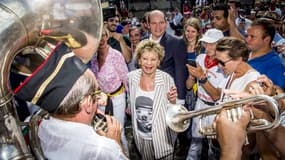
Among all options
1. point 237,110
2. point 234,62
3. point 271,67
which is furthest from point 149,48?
point 237,110

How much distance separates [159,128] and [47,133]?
156 cm

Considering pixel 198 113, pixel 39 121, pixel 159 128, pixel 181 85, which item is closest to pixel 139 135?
pixel 159 128

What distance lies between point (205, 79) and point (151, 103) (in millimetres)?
646

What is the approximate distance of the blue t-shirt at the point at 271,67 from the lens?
9.20ft

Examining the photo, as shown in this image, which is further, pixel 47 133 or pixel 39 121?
pixel 39 121

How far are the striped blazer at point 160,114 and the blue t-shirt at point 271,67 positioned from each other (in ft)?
3.04

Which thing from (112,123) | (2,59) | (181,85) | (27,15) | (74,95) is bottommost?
(181,85)

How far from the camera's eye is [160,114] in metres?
2.83

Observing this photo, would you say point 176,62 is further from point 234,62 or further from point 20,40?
point 20,40

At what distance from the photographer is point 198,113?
185cm

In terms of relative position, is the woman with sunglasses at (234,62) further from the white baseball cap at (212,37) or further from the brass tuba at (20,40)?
the brass tuba at (20,40)

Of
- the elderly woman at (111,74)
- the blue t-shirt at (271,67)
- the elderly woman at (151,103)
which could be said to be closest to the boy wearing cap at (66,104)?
the elderly woman at (151,103)

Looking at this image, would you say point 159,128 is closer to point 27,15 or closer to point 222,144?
point 222,144

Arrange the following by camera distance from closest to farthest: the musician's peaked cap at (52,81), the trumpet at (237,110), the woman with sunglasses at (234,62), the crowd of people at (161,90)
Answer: the musician's peaked cap at (52,81)
the crowd of people at (161,90)
the trumpet at (237,110)
the woman with sunglasses at (234,62)
